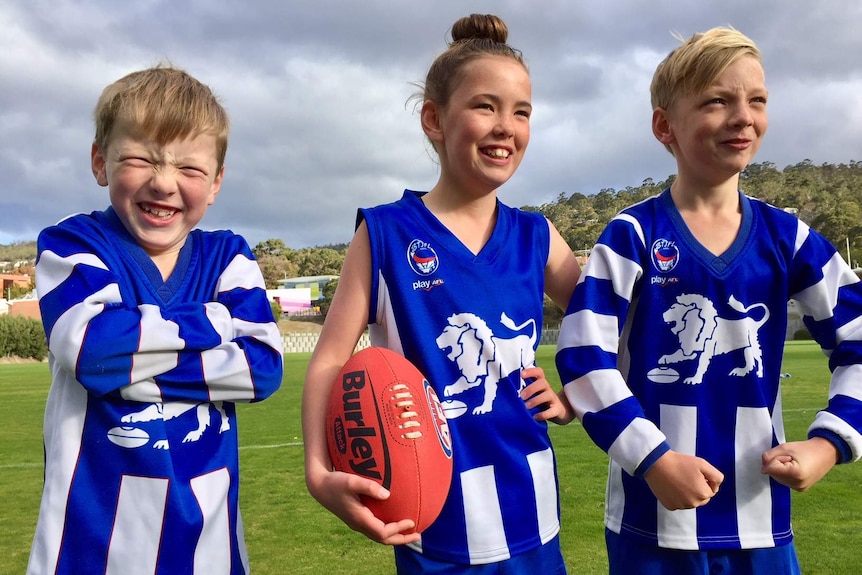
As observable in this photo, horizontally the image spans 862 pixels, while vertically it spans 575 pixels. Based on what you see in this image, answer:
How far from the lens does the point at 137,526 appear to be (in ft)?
5.45

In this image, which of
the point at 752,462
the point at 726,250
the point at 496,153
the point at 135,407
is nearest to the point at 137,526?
the point at 135,407

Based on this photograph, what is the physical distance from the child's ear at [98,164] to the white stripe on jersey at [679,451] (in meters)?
1.60

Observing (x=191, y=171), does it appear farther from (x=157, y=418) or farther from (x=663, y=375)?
(x=663, y=375)

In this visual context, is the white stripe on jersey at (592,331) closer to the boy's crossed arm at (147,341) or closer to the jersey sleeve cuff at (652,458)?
the jersey sleeve cuff at (652,458)

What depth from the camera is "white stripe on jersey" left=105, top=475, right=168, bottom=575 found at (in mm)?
1642

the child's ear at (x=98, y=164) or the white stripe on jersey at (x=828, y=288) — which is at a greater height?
the child's ear at (x=98, y=164)

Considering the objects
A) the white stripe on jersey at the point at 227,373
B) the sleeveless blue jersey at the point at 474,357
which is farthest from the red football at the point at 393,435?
the white stripe on jersey at the point at 227,373

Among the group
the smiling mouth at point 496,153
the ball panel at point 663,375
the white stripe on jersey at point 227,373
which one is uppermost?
the smiling mouth at point 496,153

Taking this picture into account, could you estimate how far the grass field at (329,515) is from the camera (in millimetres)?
3637

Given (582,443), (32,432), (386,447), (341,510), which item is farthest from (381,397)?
(32,432)

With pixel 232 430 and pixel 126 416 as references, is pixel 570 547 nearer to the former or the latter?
pixel 232 430

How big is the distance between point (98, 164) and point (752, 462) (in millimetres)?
1899

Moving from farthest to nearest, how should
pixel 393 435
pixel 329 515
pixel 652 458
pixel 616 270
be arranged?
pixel 329 515 → pixel 616 270 → pixel 652 458 → pixel 393 435

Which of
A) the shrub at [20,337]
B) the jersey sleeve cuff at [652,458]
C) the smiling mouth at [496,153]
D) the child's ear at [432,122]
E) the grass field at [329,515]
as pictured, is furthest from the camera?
the shrub at [20,337]
